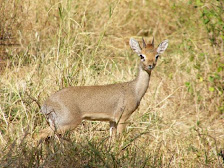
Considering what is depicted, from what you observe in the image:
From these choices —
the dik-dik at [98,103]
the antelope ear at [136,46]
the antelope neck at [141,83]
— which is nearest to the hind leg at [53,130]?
the dik-dik at [98,103]

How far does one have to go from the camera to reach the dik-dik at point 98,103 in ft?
16.6

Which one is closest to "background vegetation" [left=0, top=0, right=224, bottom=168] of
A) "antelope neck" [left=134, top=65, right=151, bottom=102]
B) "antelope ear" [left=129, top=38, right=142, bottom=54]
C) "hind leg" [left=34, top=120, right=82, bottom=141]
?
"hind leg" [left=34, top=120, right=82, bottom=141]

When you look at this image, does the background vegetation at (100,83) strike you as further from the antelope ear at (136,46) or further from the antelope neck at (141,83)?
the antelope ear at (136,46)

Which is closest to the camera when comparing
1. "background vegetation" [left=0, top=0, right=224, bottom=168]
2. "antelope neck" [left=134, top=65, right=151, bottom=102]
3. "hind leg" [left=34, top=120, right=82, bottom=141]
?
"background vegetation" [left=0, top=0, right=224, bottom=168]

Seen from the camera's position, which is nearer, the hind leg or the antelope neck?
the hind leg

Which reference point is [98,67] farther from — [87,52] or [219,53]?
[219,53]

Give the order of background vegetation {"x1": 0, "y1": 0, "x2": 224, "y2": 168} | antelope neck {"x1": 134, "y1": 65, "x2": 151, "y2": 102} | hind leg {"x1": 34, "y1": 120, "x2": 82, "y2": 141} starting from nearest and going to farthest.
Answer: background vegetation {"x1": 0, "y1": 0, "x2": 224, "y2": 168} → hind leg {"x1": 34, "y1": 120, "x2": 82, "y2": 141} → antelope neck {"x1": 134, "y1": 65, "x2": 151, "y2": 102}

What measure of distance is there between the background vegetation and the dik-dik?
19 cm

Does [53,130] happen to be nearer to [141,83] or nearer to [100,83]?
[141,83]

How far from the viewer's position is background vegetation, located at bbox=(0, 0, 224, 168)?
15.4ft

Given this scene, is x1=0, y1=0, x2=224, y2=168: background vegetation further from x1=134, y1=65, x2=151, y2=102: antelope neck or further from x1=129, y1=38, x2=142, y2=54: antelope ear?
x1=129, y1=38, x2=142, y2=54: antelope ear

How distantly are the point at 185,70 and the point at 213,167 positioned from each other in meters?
3.26

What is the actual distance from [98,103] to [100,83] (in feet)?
4.28

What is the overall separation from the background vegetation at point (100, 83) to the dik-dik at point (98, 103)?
0.19 meters
